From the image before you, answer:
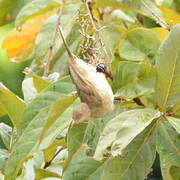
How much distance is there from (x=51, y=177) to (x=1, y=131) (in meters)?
0.16

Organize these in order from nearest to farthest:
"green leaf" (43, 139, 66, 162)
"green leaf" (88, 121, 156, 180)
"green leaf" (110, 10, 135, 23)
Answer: "green leaf" (88, 121, 156, 180)
"green leaf" (43, 139, 66, 162)
"green leaf" (110, 10, 135, 23)

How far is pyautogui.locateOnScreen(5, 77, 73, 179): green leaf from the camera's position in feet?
2.98

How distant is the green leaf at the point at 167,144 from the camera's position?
35.1 inches

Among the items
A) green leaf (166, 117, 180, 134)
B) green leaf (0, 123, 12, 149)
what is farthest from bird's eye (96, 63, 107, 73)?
green leaf (0, 123, 12, 149)

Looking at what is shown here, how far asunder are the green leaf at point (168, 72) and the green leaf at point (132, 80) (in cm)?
3

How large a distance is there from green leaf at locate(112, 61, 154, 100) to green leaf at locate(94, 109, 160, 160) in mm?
53

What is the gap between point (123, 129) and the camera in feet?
2.66

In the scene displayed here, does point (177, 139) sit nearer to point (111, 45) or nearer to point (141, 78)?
point (141, 78)

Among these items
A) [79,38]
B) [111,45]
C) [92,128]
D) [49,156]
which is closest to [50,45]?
[79,38]

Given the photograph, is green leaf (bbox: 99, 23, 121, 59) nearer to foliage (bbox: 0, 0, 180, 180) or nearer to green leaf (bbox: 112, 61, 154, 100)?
foliage (bbox: 0, 0, 180, 180)

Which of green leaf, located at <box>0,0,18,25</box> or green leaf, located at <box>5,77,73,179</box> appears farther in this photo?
green leaf, located at <box>0,0,18,25</box>

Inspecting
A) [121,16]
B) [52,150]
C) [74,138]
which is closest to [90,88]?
[74,138]

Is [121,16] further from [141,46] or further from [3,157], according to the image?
[3,157]

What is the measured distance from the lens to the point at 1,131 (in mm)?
1166
